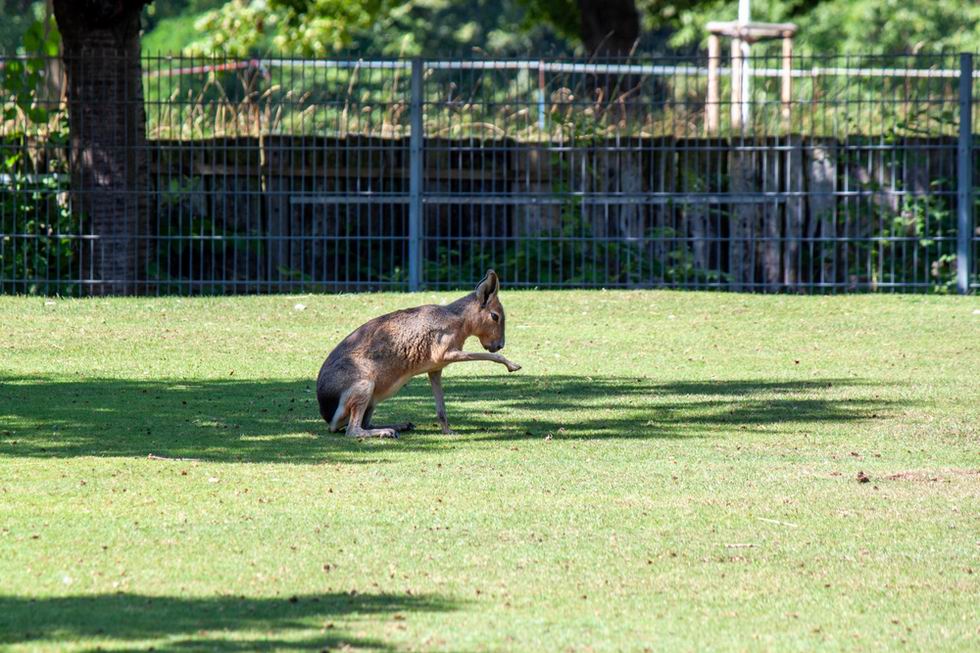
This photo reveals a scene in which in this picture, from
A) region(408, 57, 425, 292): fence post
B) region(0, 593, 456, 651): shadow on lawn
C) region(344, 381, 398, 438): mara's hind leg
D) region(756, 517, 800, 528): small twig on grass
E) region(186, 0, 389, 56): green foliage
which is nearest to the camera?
region(0, 593, 456, 651): shadow on lawn

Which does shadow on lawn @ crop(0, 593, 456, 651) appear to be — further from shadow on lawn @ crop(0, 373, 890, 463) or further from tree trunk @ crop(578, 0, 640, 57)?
tree trunk @ crop(578, 0, 640, 57)

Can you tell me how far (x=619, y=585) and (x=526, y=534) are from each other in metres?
0.94

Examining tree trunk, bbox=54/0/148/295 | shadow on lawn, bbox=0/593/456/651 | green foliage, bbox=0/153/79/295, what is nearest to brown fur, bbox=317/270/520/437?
shadow on lawn, bbox=0/593/456/651

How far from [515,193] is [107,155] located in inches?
196

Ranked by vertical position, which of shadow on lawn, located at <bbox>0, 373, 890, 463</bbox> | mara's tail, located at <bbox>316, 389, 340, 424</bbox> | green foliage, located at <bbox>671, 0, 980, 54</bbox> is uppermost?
green foliage, located at <bbox>671, 0, 980, 54</bbox>

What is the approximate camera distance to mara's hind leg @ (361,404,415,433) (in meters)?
10.2

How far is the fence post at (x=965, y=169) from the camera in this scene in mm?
19188

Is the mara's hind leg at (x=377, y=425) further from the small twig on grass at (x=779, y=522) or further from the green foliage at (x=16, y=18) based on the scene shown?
the green foliage at (x=16, y=18)

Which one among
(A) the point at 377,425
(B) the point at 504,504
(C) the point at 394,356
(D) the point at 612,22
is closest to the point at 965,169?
(A) the point at 377,425

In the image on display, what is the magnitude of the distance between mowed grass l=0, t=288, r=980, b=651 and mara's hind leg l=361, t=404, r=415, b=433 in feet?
0.65

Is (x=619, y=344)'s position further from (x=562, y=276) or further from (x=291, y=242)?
(x=291, y=242)

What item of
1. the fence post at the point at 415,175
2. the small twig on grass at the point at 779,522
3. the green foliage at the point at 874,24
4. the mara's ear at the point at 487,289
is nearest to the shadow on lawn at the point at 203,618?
the small twig on grass at the point at 779,522

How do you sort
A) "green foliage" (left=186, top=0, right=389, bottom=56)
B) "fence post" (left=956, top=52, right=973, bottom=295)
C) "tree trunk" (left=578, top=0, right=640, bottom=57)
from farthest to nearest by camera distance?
"green foliage" (left=186, top=0, right=389, bottom=56) → "tree trunk" (left=578, top=0, right=640, bottom=57) → "fence post" (left=956, top=52, right=973, bottom=295)

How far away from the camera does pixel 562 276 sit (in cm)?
1975
